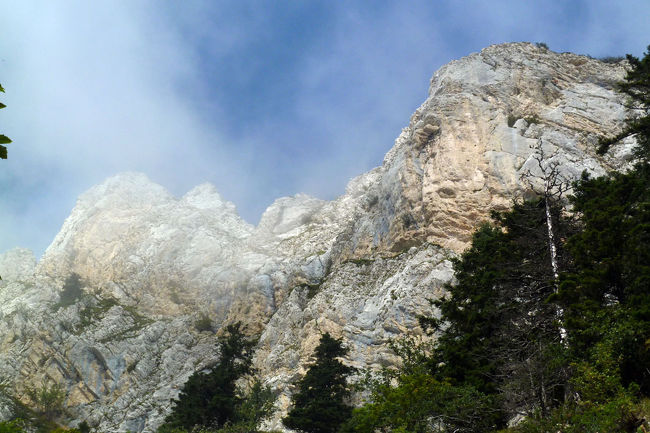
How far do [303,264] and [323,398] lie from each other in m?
59.4

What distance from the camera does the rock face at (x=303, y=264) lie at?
63.9 metres

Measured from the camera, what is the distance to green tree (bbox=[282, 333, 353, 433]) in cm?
3569

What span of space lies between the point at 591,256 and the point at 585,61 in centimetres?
8326

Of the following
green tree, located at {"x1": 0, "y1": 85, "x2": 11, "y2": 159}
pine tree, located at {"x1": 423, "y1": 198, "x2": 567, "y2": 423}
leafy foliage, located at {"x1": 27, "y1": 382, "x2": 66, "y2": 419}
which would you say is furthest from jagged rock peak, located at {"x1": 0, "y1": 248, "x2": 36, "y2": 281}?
green tree, located at {"x1": 0, "y1": 85, "x2": 11, "y2": 159}

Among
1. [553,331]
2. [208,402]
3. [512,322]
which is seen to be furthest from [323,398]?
[553,331]

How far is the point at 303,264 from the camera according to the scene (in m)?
96.1

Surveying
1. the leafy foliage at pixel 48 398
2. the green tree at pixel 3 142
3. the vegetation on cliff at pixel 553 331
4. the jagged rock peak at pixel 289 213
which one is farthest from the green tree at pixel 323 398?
the jagged rock peak at pixel 289 213

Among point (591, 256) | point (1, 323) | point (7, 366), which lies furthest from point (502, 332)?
point (1, 323)

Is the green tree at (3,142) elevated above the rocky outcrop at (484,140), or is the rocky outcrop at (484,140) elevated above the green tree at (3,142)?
the rocky outcrop at (484,140)

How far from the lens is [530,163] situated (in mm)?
65312

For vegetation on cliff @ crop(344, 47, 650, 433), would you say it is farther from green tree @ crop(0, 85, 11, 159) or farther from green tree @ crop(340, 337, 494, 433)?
green tree @ crop(0, 85, 11, 159)

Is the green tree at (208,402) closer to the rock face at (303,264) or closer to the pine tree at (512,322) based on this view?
the rock face at (303,264)

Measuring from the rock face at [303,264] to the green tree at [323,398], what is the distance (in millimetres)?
13754

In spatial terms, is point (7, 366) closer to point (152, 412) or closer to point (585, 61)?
point (152, 412)
